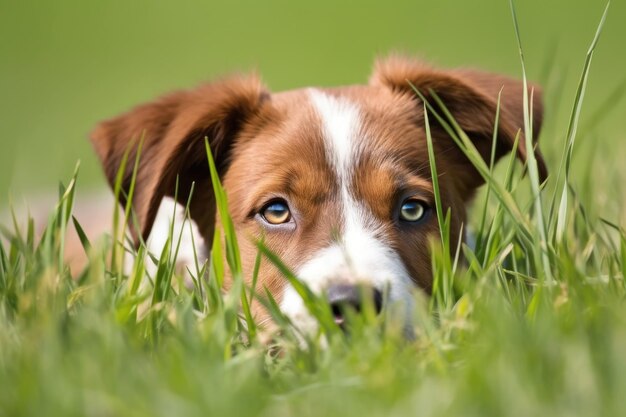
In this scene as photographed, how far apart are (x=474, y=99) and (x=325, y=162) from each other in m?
0.83

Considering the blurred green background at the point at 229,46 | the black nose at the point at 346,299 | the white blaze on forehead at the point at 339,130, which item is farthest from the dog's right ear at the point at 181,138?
the blurred green background at the point at 229,46

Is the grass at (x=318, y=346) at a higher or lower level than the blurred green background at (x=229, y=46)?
higher

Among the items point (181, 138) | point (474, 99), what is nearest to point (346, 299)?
point (181, 138)

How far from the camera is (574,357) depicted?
8.11 ft

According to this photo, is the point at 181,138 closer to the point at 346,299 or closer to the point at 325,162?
the point at 325,162

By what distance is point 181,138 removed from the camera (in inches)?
169

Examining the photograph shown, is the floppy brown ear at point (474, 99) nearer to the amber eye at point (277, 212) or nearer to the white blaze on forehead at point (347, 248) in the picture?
the white blaze on forehead at point (347, 248)

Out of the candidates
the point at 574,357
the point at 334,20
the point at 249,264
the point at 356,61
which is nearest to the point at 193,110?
the point at 249,264

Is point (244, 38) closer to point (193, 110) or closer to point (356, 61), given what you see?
point (356, 61)

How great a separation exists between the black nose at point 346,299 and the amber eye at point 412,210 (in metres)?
0.75

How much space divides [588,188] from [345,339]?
7.34ft

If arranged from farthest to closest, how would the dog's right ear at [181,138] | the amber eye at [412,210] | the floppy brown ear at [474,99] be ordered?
the floppy brown ear at [474,99]
the dog's right ear at [181,138]
the amber eye at [412,210]

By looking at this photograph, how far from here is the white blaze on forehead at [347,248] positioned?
11.3ft

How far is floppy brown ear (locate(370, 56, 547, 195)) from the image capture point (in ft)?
14.5
